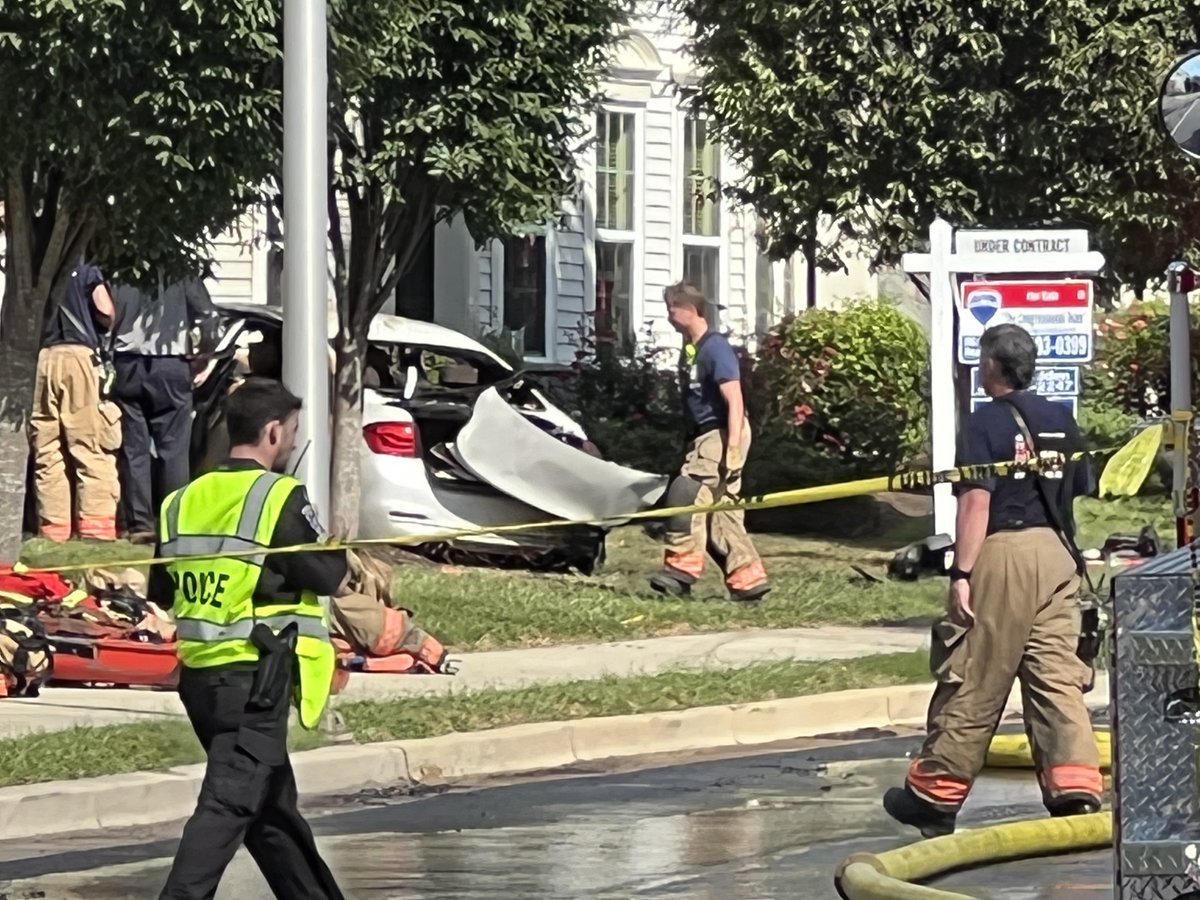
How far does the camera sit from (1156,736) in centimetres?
571

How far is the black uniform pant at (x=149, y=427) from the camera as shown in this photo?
16922 mm

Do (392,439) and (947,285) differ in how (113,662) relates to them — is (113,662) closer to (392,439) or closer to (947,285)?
(392,439)

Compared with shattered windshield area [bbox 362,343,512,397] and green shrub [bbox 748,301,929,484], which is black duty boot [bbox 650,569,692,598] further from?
green shrub [bbox 748,301,929,484]

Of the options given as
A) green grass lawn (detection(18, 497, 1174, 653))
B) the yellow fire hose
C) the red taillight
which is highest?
the red taillight

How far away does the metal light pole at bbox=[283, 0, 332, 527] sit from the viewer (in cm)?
1020

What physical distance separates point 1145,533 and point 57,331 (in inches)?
271

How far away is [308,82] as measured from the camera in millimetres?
10227

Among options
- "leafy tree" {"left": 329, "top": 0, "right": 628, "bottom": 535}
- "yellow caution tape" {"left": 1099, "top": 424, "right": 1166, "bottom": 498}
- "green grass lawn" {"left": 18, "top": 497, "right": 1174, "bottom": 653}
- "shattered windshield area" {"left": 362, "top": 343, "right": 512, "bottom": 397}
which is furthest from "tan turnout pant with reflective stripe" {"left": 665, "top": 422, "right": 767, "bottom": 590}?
"yellow caution tape" {"left": 1099, "top": 424, "right": 1166, "bottom": 498}

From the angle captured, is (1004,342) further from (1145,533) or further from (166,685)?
(1145,533)

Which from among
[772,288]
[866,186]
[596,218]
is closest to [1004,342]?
[866,186]

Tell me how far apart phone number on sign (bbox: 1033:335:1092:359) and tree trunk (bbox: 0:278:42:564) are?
6005mm

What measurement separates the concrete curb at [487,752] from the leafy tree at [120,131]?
4.20 m

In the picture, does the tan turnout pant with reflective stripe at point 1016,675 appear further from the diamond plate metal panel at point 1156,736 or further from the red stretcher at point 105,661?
the red stretcher at point 105,661

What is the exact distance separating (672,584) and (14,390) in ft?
12.6
